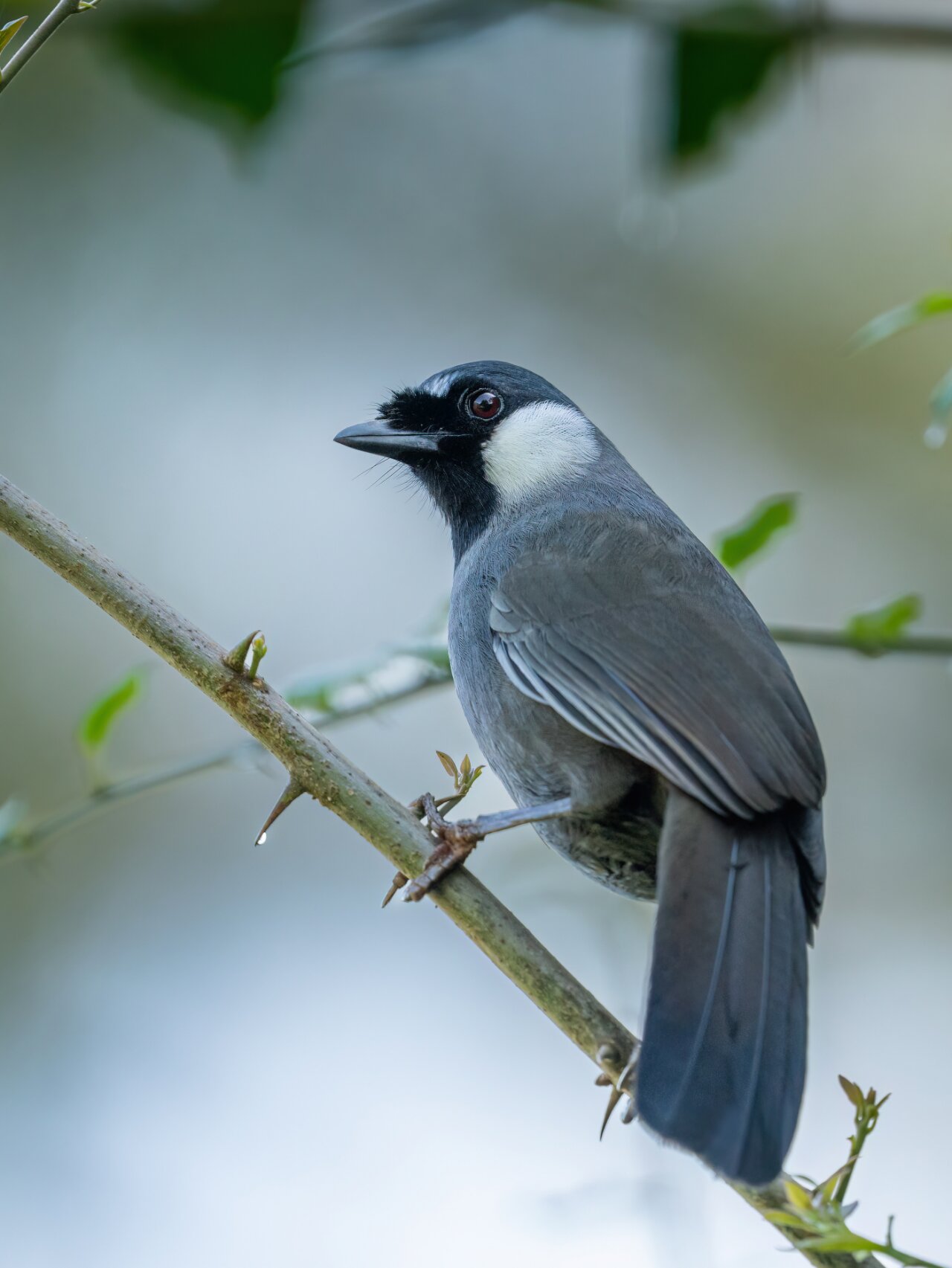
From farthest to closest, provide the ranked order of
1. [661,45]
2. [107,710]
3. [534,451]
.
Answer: [534,451], [661,45], [107,710]

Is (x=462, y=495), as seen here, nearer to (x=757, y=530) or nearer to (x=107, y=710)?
(x=757, y=530)

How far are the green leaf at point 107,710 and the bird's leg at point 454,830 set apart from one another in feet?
2.02

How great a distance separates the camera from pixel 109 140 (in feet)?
25.4

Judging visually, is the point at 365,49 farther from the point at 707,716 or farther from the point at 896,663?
the point at 896,663

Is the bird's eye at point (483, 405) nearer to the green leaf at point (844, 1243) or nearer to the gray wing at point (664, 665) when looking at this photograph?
the gray wing at point (664, 665)

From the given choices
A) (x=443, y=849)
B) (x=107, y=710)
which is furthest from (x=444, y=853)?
(x=107, y=710)

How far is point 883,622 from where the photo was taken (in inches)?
112

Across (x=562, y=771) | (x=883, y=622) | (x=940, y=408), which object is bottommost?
(x=562, y=771)

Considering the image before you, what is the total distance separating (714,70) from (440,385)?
966 millimetres

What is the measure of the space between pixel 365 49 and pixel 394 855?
6.37 ft

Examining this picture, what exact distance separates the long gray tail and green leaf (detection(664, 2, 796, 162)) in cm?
152

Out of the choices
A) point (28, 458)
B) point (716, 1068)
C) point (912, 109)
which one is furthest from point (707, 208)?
point (716, 1068)

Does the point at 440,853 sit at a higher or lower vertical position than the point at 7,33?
lower

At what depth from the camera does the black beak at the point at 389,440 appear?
3.22m
